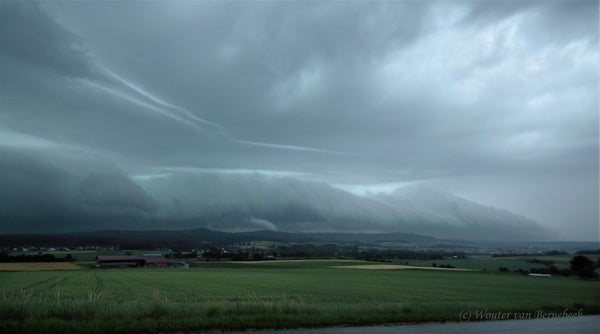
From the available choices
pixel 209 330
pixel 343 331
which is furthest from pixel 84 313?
pixel 343 331

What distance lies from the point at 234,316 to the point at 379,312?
6.27m

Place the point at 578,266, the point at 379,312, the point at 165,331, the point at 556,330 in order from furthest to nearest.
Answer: the point at 578,266 < the point at 379,312 < the point at 556,330 < the point at 165,331

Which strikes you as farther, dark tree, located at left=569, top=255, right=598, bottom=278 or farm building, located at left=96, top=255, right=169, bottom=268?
farm building, located at left=96, top=255, right=169, bottom=268

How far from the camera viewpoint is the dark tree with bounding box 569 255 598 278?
8631cm

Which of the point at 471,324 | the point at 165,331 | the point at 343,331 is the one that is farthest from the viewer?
the point at 471,324

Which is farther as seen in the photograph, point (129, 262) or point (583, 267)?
point (129, 262)

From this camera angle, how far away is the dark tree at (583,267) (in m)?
86.3

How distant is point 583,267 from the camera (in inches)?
3499

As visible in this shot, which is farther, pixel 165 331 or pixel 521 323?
pixel 521 323

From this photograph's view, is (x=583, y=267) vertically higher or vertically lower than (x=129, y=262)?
higher

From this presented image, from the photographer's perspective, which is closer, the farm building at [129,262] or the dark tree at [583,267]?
the dark tree at [583,267]

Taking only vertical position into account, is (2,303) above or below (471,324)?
above

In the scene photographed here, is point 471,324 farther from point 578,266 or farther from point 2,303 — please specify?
point 578,266

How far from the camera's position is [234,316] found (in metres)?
15.1
